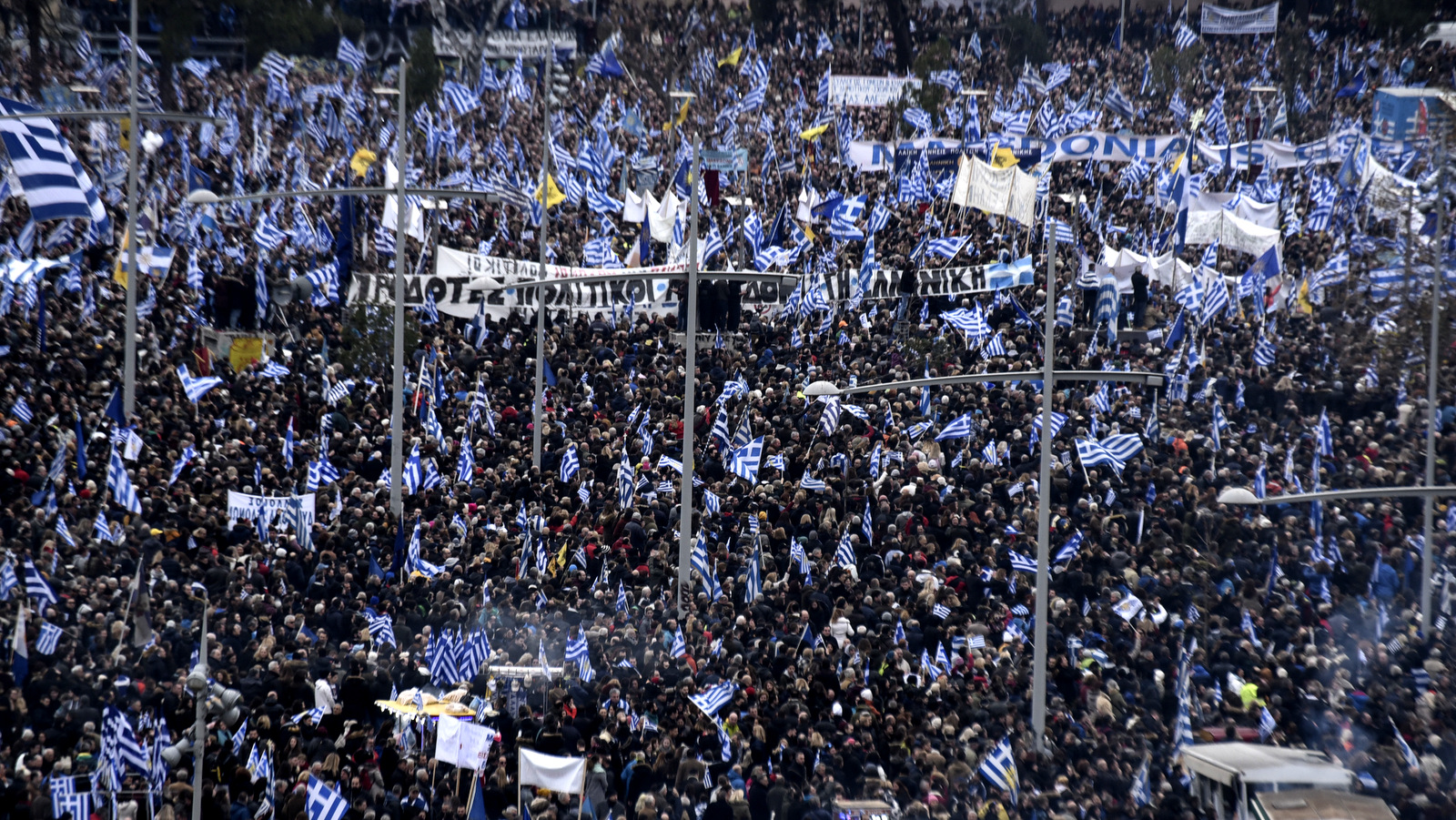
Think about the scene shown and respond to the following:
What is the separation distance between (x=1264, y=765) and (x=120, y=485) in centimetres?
1216

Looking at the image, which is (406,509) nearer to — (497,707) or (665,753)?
(497,707)

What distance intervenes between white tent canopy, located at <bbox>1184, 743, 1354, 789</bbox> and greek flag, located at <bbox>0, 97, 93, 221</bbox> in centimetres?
1432

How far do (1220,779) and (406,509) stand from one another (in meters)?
11.0

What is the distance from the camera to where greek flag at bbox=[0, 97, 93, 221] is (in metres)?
21.1

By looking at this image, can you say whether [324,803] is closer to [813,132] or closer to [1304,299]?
[1304,299]

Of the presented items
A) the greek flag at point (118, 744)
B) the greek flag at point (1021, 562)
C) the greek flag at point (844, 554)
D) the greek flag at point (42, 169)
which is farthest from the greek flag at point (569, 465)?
the greek flag at point (118, 744)

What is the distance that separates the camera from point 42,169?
21328 mm

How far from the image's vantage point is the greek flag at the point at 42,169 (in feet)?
69.4

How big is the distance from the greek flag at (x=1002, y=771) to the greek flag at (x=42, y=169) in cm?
1304

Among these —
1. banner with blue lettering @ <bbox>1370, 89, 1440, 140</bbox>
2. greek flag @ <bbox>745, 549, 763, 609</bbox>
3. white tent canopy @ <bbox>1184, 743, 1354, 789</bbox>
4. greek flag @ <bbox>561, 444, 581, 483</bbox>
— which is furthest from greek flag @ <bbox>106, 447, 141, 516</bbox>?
banner with blue lettering @ <bbox>1370, 89, 1440, 140</bbox>

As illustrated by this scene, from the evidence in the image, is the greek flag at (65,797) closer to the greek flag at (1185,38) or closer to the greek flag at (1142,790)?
the greek flag at (1142,790)

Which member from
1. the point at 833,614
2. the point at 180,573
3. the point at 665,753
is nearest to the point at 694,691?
the point at 665,753

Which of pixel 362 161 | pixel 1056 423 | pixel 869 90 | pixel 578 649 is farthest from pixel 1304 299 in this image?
pixel 869 90

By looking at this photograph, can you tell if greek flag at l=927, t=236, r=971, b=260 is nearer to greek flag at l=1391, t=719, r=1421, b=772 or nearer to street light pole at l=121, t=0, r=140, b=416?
street light pole at l=121, t=0, r=140, b=416
